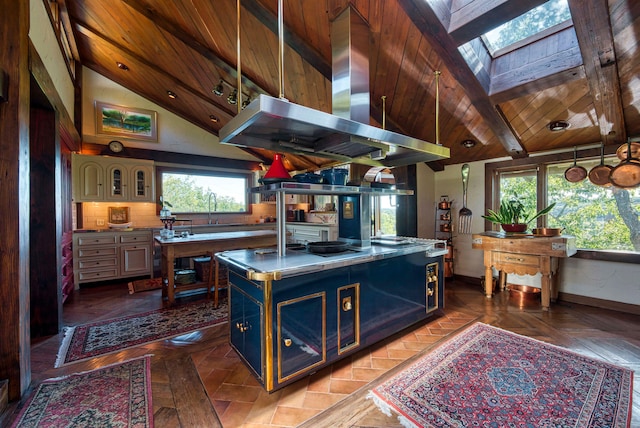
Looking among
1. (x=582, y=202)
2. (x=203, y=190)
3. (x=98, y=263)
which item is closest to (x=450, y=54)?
(x=582, y=202)

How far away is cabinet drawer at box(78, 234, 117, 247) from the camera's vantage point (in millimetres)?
4297

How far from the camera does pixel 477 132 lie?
12.0ft

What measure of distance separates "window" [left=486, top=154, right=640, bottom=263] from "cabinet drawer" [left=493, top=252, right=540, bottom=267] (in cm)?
86

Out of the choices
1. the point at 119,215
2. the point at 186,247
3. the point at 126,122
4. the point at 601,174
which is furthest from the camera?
the point at 126,122

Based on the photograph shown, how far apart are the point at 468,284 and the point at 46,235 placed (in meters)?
5.68

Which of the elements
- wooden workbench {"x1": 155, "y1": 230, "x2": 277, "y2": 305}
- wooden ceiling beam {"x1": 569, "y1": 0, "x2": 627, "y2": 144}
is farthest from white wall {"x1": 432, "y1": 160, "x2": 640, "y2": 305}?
wooden workbench {"x1": 155, "y1": 230, "x2": 277, "y2": 305}

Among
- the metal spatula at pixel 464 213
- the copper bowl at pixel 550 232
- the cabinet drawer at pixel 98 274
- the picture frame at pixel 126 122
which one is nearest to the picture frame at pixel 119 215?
the cabinet drawer at pixel 98 274

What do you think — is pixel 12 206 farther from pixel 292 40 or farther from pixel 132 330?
pixel 292 40

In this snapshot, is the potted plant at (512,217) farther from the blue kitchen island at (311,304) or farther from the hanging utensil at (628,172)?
the blue kitchen island at (311,304)

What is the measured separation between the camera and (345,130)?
5.56ft

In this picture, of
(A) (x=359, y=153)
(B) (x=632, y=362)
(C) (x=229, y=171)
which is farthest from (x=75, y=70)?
(B) (x=632, y=362)

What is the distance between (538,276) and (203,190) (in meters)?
6.43

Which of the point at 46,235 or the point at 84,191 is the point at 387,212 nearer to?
the point at 46,235

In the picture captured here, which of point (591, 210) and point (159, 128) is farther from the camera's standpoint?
point (159, 128)
